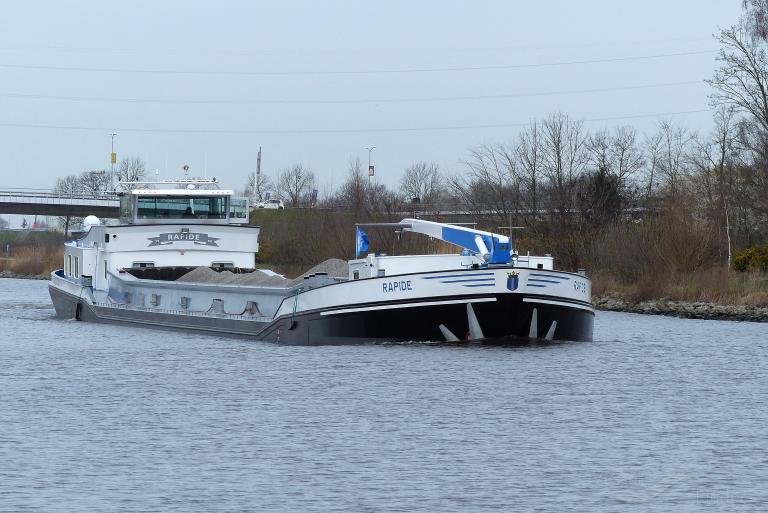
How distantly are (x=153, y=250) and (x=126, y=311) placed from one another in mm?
2708

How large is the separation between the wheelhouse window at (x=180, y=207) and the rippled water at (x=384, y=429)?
34.0ft

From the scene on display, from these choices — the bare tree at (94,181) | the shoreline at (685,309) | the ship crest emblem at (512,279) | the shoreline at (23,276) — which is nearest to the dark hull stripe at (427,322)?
the ship crest emblem at (512,279)

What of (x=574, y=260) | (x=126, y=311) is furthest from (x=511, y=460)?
(x=574, y=260)

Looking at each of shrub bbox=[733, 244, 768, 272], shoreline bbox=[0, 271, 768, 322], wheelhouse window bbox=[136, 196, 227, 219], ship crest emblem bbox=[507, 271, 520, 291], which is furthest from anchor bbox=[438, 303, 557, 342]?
shrub bbox=[733, 244, 768, 272]

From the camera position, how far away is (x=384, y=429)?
2003 cm

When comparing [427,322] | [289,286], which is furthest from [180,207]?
[427,322]

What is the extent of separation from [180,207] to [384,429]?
2379 cm

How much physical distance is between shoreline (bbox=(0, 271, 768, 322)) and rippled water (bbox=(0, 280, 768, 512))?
49.6 feet

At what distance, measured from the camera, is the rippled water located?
622 inches

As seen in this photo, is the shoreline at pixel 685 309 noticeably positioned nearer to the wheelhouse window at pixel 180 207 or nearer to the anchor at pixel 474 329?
the wheelhouse window at pixel 180 207

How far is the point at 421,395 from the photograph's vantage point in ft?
76.6

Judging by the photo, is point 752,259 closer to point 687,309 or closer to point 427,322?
point 687,309

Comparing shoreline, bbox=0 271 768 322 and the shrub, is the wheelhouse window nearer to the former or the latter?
shoreline, bbox=0 271 768 322

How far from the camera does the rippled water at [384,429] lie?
1579cm
